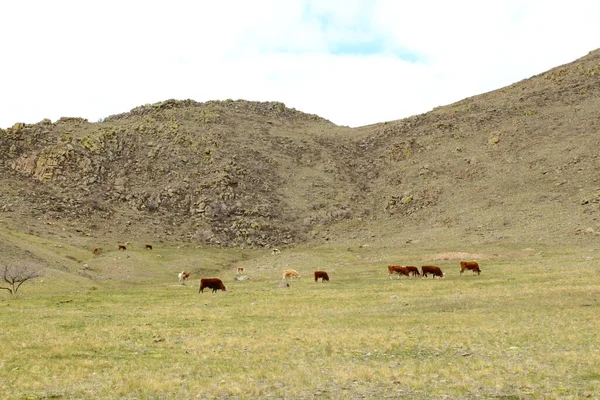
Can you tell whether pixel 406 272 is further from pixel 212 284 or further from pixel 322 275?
pixel 212 284

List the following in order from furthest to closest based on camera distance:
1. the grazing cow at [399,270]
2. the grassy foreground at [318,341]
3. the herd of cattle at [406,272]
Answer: the grazing cow at [399,270] < the herd of cattle at [406,272] < the grassy foreground at [318,341]

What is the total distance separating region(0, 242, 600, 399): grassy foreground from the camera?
54.7ft

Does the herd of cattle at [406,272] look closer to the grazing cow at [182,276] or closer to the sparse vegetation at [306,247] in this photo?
the sparse vegetation at [306,247]

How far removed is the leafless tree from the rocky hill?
80.2ft

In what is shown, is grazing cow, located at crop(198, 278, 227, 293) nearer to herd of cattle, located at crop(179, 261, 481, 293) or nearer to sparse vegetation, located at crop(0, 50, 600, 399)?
herd of cattle, located at crop(179, 261, 481, 293)

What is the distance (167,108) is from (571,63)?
83.6 metres

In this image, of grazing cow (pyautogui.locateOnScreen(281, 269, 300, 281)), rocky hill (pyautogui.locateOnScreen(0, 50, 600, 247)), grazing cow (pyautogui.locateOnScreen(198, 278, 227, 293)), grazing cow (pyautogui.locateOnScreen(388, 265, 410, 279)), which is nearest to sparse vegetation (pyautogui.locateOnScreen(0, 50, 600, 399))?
rocky hill (pyautogui.locateOnScreen(0, 50, 600, 247))

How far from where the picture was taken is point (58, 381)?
57.8 feet

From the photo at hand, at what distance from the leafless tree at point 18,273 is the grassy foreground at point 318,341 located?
5.95 ft

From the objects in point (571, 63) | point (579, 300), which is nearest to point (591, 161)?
point (571, 63)

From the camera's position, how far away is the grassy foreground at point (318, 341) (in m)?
16.7

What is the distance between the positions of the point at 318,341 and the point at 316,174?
8067cm

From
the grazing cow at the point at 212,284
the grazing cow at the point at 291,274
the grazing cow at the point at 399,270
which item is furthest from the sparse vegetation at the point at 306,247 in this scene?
the grazing cow at the point at 399,270

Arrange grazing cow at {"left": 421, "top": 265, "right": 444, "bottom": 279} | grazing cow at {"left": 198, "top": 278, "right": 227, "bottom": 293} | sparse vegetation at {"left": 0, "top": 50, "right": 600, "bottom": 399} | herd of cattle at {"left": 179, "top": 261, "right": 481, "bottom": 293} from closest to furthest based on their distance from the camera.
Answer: sparse vegetation at {"left": 0, "top": 50, "right": 600, "bottom": 399}
grazing cow at {"left": 198, "top": 278, "right": 227, "bottom": 293}
herd of cattle at {"left": 179, "top": 261, "right": 481, "bottom": 293}
grazing cow at {"left": 421, "top": 265, "right": 444, "bottom": 279}
